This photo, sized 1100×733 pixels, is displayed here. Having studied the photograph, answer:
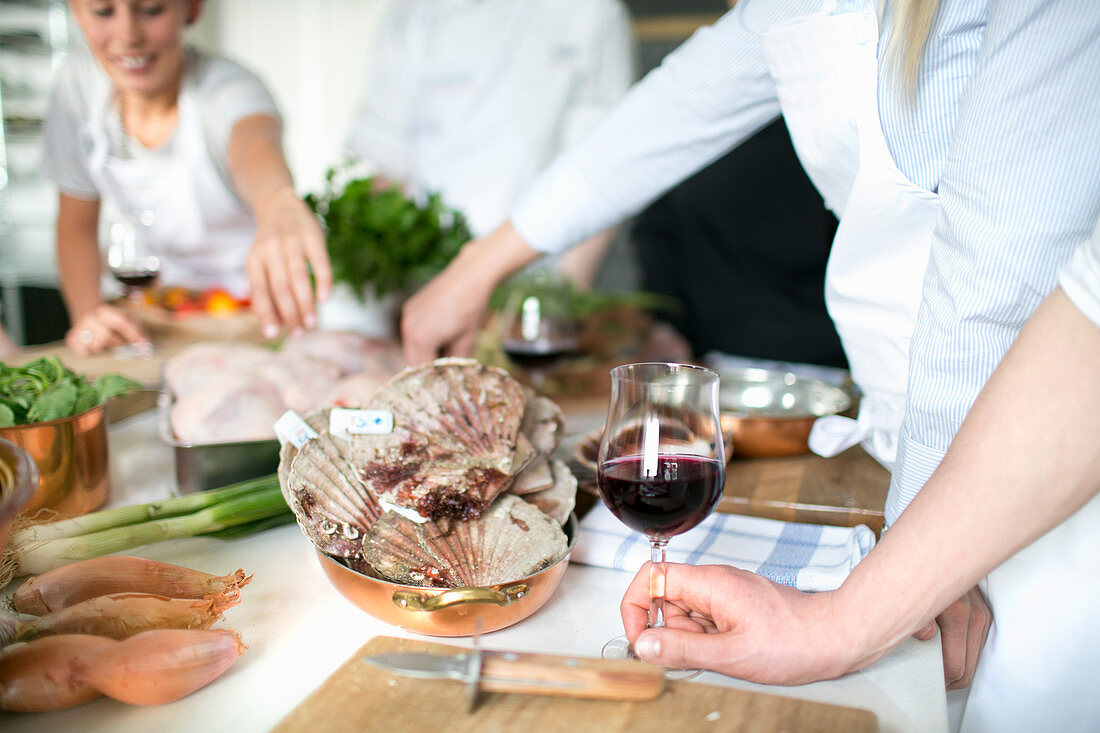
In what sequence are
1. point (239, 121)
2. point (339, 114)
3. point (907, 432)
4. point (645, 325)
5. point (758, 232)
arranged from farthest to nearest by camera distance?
point (339, 114) < point (758, 232) < point (645, 325) < point (239, 121) < point (907, 432)

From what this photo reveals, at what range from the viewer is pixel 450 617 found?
0.71 meters

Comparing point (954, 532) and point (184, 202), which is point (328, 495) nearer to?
point (954, 532)

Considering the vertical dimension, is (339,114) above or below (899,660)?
→ above

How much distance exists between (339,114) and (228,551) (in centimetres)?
530

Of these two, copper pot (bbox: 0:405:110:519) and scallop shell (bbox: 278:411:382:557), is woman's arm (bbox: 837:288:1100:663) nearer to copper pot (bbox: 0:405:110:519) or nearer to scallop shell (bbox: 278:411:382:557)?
scallop shell (bbox: 278:411:382:557)

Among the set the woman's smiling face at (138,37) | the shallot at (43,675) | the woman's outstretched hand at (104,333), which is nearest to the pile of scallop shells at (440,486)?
the shallot at (43,675)

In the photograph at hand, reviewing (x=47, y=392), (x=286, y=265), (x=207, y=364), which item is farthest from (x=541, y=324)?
(x=47, y=392)

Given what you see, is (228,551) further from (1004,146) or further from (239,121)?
(239,121)

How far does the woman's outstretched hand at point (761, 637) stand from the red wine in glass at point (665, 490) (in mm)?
60

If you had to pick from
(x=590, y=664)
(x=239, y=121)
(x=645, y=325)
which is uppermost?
(x=239, y=121)

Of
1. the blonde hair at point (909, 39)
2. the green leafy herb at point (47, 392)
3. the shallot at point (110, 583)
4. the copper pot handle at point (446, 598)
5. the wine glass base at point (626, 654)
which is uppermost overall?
the blonde hair at point (909, 39)

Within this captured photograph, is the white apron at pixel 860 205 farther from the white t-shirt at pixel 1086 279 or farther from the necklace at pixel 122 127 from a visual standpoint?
the necklace at pixel 122 127

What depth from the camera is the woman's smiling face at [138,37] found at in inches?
65.1

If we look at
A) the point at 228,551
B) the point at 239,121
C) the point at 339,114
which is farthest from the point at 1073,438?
the point at 339,114
